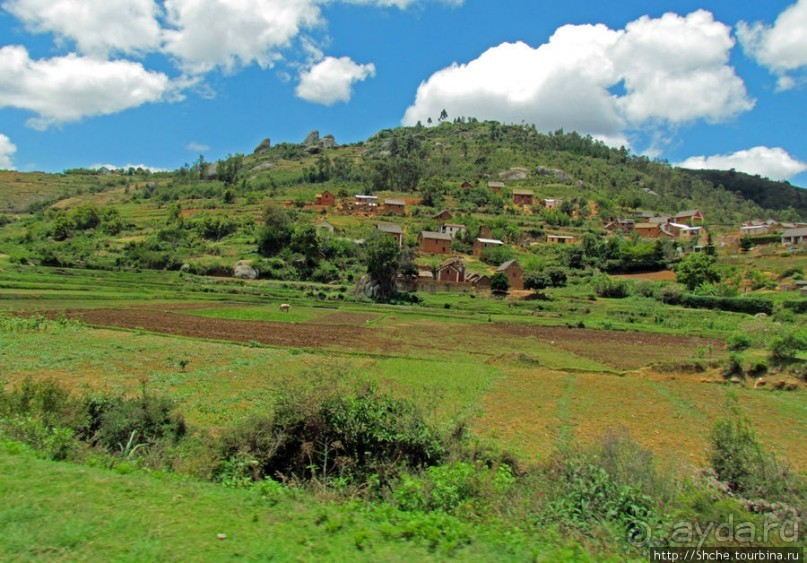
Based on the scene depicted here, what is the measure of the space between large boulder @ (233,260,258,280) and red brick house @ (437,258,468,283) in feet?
87.5

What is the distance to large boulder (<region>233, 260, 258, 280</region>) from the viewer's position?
64.2 m

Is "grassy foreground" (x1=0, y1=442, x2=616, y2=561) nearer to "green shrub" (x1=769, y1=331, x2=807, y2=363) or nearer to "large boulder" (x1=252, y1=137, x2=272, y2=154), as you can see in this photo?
"green shrub" (x1=769, y1=331, x2=807, y2=363)

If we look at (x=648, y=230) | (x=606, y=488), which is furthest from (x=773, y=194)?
(x=606, y=488)

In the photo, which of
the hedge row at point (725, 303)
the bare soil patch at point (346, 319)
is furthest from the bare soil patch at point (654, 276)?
the bare soil patch at point (346, 319)

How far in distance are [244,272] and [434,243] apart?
1321 inches

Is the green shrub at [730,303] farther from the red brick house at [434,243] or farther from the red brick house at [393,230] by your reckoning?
the red brick house at [393,230]

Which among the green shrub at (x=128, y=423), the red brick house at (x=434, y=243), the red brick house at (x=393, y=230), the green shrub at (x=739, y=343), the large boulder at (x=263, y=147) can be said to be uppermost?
the large boulder at (x=263, y=147)

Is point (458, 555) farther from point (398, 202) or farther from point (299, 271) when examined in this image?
point (398, 202)

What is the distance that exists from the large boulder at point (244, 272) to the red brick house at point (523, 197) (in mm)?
69413

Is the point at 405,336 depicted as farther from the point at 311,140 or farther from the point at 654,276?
the point at 311,140

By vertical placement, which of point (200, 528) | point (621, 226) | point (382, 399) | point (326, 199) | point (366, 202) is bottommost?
point (200, 528)

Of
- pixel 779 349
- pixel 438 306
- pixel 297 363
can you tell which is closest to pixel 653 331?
pixel 779 349

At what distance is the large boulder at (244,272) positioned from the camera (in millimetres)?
64250

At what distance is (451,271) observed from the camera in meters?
68.2
